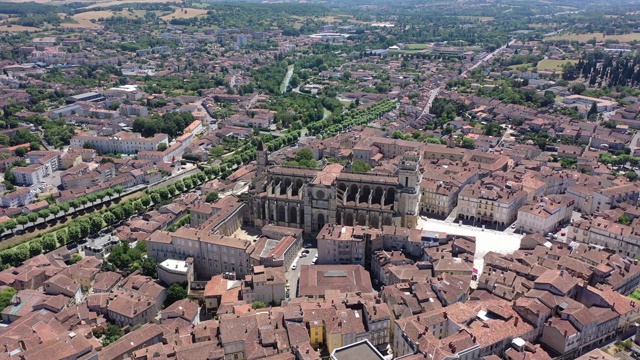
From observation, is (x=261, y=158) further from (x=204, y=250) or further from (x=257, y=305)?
(x=257, y=305)

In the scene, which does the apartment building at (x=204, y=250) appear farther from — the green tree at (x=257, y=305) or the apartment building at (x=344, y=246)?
the apartment building at (x=344, y=246)

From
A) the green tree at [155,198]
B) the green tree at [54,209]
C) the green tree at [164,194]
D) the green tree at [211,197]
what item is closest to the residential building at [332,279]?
the green tree at [211,197]

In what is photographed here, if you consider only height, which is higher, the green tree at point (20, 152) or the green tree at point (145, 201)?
the green tree at point (20, 152)

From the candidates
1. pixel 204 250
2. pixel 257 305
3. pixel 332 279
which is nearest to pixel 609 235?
pixel 332 279

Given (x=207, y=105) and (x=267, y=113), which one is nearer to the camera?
(x=267, y=113)

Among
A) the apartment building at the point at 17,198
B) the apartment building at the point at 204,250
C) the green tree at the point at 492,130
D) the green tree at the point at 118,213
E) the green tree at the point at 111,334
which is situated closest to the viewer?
the green tree at the point at 111,334

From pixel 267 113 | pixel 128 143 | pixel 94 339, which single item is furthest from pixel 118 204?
pixel 267 113

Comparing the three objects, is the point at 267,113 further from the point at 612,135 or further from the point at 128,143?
the point at 612,135

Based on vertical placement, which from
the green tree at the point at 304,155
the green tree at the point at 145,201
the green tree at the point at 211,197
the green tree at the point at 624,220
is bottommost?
the green tree at the point at 145,201
